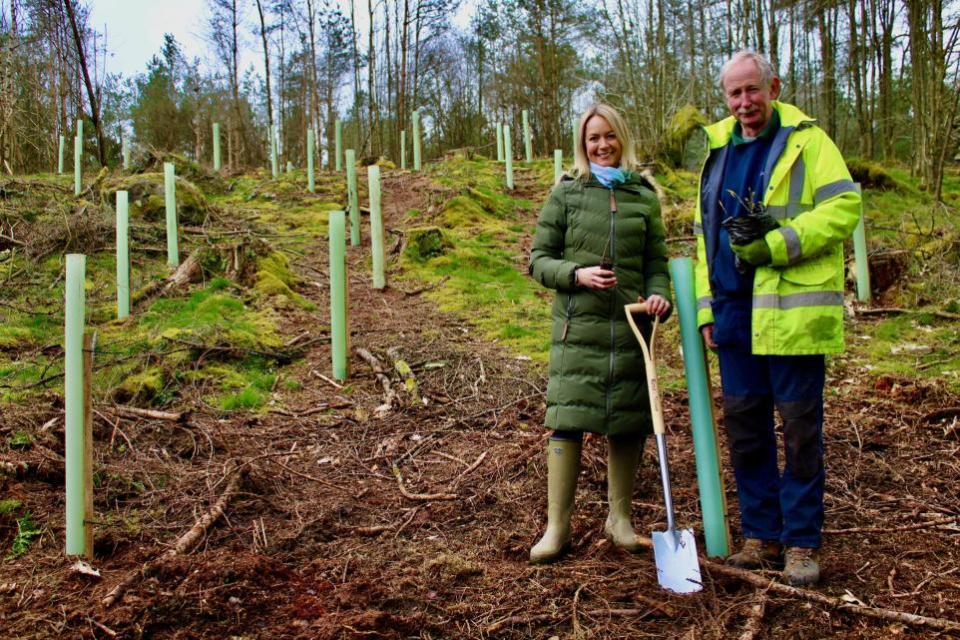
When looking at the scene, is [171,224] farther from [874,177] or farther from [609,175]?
[874,177]

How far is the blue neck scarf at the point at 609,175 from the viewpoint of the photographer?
272 cm

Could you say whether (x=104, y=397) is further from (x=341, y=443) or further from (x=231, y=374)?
(x=341, y=443)

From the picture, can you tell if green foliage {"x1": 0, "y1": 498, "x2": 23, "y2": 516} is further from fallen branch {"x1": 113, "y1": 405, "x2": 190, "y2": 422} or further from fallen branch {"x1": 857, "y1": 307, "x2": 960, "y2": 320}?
fallen branch {"x1": 857, "y1": 307, "x2": 960, "y2": 320}

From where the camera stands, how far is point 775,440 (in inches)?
101

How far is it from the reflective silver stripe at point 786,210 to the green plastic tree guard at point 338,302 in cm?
367

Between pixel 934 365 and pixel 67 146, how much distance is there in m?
23.6

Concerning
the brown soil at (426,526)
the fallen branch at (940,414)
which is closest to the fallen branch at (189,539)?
the brown soil at (426,526)

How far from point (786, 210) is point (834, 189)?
0.54ft

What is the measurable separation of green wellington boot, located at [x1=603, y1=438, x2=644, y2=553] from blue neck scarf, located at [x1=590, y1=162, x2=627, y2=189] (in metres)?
1.04

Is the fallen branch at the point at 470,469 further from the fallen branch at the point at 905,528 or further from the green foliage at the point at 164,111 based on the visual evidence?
the green foliage at the point at 164,111

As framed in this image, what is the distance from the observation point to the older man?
233 cm

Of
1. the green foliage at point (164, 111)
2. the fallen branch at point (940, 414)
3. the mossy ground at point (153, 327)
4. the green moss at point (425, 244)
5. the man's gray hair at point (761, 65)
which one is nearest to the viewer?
the man's gray hair at point (761, 65)

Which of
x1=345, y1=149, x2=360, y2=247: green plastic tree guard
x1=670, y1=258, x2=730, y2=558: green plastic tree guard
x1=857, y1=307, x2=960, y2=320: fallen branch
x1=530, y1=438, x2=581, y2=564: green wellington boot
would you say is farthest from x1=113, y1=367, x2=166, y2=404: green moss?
x1=857, y1=307, x2=960, y2=320: fallen branch

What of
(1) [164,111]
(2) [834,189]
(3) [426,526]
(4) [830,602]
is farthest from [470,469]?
(1) [164,111]
